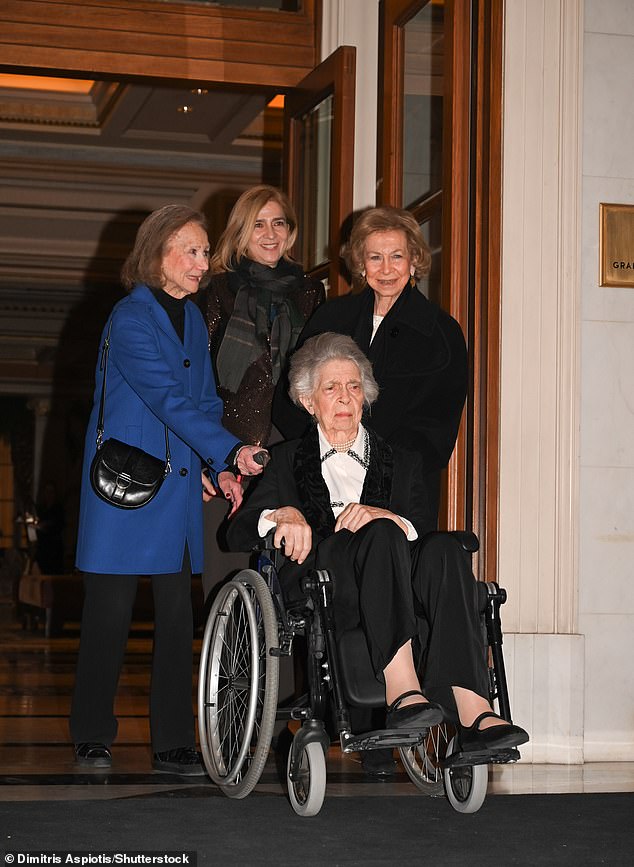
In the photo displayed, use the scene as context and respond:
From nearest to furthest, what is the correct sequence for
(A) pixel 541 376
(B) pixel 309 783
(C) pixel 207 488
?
1. (B) pixel 309 783
2. (C) pixel 207 488
3. (A) pixel 541 376

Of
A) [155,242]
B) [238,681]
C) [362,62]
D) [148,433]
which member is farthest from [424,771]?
[362,62]

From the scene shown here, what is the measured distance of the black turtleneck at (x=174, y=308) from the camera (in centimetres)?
336

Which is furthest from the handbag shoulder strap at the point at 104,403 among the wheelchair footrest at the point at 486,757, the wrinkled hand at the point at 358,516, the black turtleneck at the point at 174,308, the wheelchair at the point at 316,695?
the wheelchair footrest at the point at 486,757

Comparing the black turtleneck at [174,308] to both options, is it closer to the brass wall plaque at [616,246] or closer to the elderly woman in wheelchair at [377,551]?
the elderly woman in wheelchair at [377,551]

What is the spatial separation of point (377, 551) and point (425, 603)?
161mm

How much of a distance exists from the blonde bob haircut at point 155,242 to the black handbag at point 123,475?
0.46 metres

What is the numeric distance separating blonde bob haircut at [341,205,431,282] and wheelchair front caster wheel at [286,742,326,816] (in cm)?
139

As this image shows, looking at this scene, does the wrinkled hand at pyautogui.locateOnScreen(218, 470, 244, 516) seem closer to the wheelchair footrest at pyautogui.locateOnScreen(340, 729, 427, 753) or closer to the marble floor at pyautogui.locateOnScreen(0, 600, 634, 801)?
the marble floor at pyautogui.locateOnScreen(0, 600, 634, 801)

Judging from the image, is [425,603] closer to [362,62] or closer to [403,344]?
[403,344]

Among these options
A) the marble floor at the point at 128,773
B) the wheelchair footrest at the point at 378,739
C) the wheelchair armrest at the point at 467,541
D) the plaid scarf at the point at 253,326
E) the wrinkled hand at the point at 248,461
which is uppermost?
the plaid scarf at the point at 253,326

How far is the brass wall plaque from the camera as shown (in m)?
3.84

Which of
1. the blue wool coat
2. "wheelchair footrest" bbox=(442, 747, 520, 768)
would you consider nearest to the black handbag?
the blue wool coat

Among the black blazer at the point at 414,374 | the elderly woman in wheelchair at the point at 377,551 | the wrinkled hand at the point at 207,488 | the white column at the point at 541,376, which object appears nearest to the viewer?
the elderly woman in wheelchair at the point at 377,551

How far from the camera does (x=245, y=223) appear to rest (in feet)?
11.6
